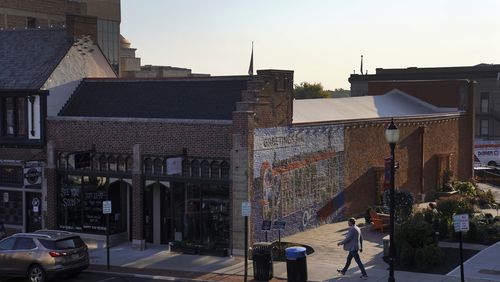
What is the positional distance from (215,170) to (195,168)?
88cm

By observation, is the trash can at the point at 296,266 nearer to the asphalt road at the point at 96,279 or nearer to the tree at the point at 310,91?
the asphalt road at the point at 96,279

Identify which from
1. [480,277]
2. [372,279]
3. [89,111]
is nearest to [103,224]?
[89,111]

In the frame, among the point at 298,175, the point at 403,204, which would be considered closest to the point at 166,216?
the point at 298,175

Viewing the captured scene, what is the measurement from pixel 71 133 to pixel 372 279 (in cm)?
1463

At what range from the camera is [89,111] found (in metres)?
29.9

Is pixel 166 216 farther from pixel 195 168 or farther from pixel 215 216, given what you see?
pixel 195 168

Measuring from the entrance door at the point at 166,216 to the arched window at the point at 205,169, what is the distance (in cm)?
201

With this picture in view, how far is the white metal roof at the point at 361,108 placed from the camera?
3259cm

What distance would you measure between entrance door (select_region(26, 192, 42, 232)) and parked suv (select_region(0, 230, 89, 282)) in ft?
25.3

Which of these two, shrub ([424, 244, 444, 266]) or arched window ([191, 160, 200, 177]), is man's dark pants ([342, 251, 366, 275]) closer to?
shrub ([424, 244, 444, 266])

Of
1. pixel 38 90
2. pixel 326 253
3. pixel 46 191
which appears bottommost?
pixel 326 253

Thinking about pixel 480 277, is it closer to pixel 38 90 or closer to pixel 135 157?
pixel 135 157

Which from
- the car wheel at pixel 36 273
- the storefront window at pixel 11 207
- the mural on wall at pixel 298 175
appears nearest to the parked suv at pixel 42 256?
the car wheel at pixel 36 273

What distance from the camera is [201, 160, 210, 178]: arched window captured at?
85.0 feet
